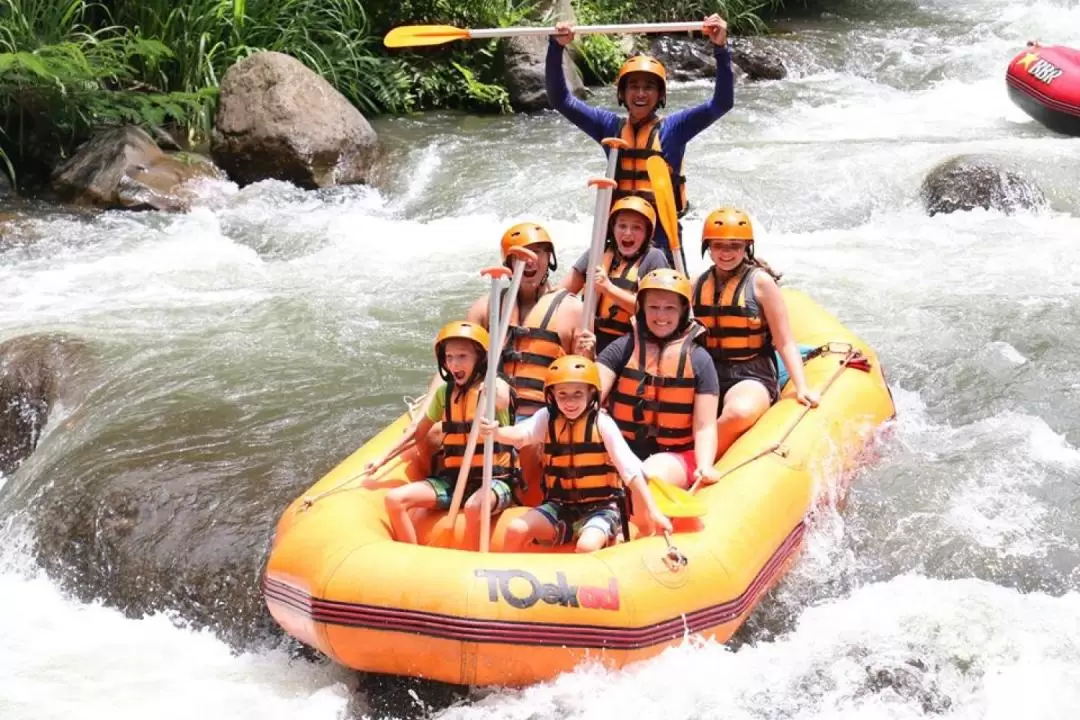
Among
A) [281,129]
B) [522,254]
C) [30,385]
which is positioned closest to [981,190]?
[281,129]

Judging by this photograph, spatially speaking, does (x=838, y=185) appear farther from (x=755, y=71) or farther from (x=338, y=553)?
(x=338, y=553)

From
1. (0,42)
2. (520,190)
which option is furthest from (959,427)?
(0,42)

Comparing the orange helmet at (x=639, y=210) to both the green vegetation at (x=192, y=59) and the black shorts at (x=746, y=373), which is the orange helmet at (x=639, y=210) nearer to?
the black shorts at (x=746, y=373)

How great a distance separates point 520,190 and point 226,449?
4.43m

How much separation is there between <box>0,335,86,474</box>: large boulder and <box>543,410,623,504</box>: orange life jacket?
9.12 feet

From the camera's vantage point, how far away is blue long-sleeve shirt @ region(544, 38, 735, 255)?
5.00 metres

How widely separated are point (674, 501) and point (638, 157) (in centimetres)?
170

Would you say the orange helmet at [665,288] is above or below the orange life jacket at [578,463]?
above

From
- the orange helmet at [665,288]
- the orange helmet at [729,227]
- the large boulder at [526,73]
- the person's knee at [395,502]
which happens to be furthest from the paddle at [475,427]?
the large boulder at [526,73]

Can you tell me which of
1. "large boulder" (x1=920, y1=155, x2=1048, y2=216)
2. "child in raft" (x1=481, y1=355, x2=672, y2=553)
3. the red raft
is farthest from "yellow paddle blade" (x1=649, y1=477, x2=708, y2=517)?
the red raft

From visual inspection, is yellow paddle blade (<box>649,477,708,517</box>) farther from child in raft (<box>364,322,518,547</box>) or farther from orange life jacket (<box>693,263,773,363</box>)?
orange life jacket (<box>693,263,773,363</box>)

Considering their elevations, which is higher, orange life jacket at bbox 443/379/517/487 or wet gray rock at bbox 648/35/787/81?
orange life jacket at bbox 443/379/517/487

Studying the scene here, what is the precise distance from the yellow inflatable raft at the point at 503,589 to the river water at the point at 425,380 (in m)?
0.13

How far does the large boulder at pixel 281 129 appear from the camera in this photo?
9367 mm
